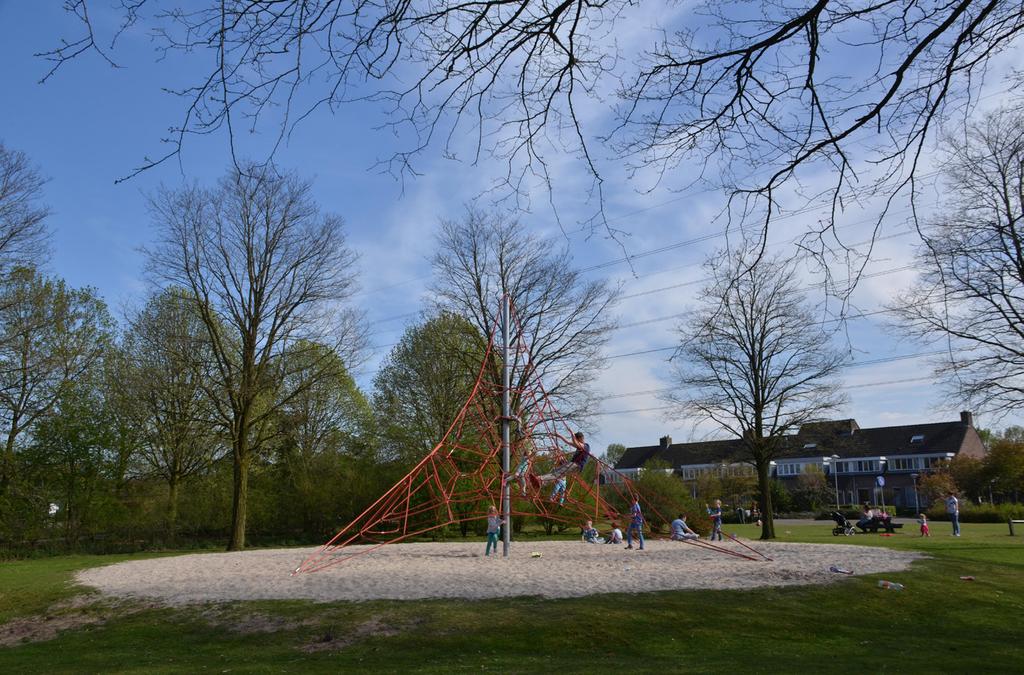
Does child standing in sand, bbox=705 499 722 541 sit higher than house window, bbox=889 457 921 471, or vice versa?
house window, bbox=889 457 921 471

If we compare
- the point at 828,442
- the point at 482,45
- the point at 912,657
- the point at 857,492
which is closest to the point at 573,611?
the point at 912,657

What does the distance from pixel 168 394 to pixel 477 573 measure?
18.9 metres

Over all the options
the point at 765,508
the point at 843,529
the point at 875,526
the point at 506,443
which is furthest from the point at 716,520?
Result: the point at 875,526

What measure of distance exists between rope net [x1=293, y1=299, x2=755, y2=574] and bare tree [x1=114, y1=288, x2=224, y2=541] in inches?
276

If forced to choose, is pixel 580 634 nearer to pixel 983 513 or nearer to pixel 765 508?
pixel 765 508

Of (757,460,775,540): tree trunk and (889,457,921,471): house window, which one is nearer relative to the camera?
(757,460,775,540): tree trunk

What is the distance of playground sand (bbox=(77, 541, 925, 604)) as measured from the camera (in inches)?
474

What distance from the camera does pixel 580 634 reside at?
9.30m

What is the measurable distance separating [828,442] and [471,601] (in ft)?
65.0

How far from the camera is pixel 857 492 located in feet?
199

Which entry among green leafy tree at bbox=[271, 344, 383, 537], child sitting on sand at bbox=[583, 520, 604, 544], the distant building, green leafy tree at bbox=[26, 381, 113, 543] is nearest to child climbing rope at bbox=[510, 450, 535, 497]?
child sitting on sand at bbox=[583, 520, 604, 544]

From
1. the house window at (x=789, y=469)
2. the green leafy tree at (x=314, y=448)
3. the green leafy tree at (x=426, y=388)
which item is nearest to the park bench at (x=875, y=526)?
the green leafy tree at (x=426, y=388)

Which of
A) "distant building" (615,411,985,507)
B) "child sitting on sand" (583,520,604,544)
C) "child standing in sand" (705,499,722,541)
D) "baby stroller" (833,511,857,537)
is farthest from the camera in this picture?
"distant building" (615,411,985,507)

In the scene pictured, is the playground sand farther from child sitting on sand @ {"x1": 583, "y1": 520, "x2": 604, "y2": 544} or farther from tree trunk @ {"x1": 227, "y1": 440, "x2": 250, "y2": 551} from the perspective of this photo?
tree trunk @ {"x1": 227, "y1": 440, "x2": 250, "y2": 551}
